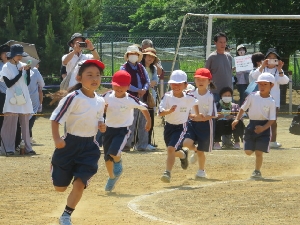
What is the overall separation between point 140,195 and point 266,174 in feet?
9.23

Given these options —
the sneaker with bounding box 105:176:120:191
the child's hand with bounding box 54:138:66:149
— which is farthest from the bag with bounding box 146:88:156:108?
the child's hand with bounding box 54:138:66:149

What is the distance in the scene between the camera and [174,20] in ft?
151

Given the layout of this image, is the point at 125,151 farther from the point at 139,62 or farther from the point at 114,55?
the point at 114,55

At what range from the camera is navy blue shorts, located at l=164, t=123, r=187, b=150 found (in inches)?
453

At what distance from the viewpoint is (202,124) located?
1214 cm

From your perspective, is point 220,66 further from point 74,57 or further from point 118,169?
point 118,169

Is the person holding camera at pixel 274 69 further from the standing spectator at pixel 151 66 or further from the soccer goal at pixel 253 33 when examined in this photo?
the soccer goal at pixel 253 33

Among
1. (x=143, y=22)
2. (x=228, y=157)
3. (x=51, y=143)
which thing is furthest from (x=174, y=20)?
(x=228, y=157)

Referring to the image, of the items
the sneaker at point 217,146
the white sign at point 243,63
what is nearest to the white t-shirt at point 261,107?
the sneaker at point 217,146

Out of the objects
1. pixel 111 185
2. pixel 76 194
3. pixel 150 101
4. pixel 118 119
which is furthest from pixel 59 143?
pixel 150 101

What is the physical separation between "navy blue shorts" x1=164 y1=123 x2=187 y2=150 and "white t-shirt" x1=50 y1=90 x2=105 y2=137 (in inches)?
130

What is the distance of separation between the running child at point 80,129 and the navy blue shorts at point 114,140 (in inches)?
88.9

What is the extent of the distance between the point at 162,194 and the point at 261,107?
2.59m

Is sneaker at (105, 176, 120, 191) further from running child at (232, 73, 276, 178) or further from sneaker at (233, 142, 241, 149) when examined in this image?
sneaker at (233, 142, 241, 149)
